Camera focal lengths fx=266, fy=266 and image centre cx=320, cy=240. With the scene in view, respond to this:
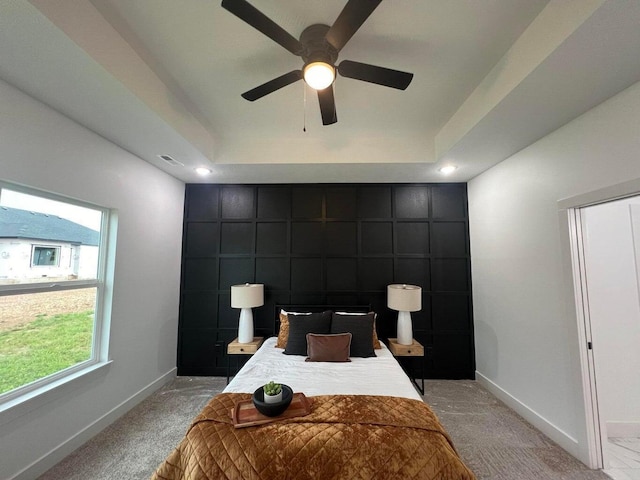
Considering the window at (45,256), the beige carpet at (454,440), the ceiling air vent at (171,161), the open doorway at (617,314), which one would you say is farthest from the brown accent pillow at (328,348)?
the ceiling air vent at (171,161)

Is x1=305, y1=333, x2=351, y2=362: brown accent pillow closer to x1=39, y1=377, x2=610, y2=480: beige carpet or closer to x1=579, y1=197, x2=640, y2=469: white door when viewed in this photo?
→ x1=39, y1=377, x2=610, y2=480: beige carpet

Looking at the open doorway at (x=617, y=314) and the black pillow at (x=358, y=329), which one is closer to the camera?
the open doorway at (x=617, y=314)

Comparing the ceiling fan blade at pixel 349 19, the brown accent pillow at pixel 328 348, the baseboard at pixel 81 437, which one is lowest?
the baseboard at pixel 81 437

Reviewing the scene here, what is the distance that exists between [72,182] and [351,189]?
3050 millimetres

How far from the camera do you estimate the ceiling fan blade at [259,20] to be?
1252 millimetres

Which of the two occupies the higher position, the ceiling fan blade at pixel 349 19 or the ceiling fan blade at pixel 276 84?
the ceiling fan blade at pixel 349 19

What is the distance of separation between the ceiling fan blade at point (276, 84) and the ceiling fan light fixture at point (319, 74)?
0.12m

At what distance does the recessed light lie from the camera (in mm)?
3239

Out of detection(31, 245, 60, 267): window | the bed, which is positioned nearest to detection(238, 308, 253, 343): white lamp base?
the bed

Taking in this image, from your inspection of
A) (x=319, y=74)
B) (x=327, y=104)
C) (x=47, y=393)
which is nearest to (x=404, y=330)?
(x=327, y=104)

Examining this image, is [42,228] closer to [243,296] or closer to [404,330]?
[243,296]

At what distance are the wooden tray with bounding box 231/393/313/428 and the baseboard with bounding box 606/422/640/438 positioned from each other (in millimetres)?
2769

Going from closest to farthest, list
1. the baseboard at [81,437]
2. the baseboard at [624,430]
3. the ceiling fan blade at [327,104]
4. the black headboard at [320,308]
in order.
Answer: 1. the ceiling fan blade at [327,104]
2. the baseboard at [81,437]
3. the baseboard at [624,430]
4. the black headboard at [320,308]

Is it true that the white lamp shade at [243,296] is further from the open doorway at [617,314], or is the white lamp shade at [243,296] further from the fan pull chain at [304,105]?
the open doorway at [617,314]
